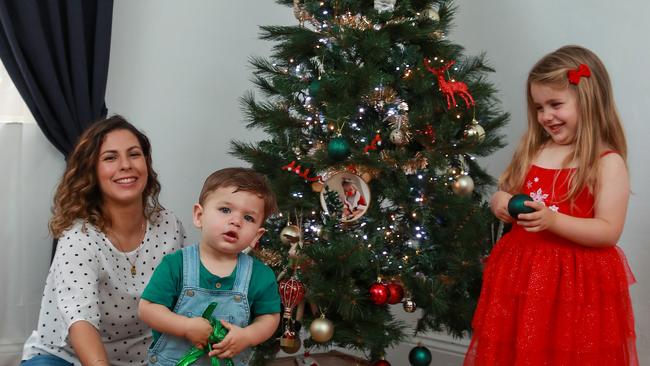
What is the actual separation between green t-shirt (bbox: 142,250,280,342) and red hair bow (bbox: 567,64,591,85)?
38.7 inches

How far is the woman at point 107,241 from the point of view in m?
2.02

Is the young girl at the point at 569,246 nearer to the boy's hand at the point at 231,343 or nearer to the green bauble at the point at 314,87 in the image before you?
the green bauble at the point at 314,87

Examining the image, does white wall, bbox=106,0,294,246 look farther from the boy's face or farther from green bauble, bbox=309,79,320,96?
the boy's face

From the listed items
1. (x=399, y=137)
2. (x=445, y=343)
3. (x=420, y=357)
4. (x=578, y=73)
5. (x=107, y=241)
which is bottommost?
(x=445, y=343)

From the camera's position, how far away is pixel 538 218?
1.93m

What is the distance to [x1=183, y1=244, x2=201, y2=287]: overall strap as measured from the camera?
1.66 metres

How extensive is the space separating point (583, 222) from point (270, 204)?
841 mm

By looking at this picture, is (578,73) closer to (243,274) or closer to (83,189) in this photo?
(243,274)

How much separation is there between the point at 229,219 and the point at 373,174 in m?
0.79

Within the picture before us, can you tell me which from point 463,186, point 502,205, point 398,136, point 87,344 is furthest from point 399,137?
point 87,344

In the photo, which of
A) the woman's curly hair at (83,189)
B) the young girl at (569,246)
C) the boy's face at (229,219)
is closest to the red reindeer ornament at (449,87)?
the young girl at (569,246)

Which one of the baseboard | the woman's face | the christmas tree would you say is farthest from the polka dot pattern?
the baseboard

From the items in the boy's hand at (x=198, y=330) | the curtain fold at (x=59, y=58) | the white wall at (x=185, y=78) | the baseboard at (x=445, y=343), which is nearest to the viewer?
the boy's hand at (x=198, y=330)

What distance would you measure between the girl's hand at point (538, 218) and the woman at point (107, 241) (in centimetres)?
100
